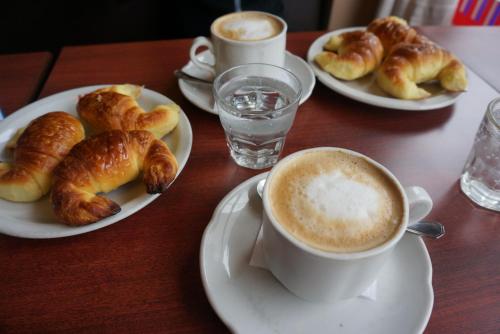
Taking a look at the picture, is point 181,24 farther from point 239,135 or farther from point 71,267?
point 71,267

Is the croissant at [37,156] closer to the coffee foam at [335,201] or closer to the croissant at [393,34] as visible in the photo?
the coffee foam at [335,201]

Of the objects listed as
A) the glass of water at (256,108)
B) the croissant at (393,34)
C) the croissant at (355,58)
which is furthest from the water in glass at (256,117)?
the croissant at (393,34)

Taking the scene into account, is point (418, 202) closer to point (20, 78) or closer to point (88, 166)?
point (88, 166)

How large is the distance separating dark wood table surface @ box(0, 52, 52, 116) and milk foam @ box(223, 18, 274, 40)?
517 mm

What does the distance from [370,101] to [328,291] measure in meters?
0.52

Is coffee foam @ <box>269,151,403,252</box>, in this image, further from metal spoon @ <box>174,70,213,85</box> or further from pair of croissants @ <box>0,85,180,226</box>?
metal spoon @ <box>174,70,213,85</box>

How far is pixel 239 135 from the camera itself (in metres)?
0.67

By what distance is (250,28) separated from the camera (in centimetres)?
83

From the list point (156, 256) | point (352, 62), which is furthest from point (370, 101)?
point (156, 256)

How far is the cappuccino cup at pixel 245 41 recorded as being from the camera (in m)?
0.77

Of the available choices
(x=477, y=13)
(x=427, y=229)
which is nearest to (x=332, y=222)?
(x=427, y=229)

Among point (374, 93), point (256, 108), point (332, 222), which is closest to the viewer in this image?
point (332, 222)

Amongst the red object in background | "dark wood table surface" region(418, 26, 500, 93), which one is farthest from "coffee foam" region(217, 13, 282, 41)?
the red object in background

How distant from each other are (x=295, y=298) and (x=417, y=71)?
0.65m
